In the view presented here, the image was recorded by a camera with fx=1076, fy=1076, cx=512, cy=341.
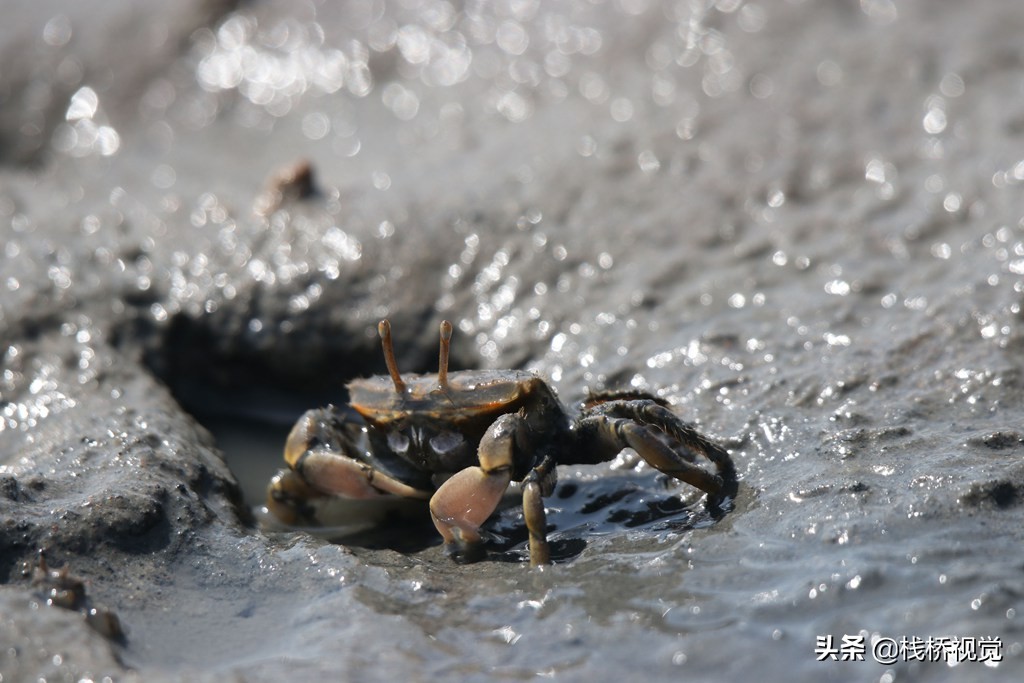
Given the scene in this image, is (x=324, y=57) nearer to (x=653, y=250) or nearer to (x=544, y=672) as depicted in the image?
(x=653, y=250)

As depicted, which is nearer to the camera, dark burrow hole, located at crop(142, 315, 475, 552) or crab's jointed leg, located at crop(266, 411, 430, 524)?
crab's jointed leg, located at crop(266, 411, 430, 524)

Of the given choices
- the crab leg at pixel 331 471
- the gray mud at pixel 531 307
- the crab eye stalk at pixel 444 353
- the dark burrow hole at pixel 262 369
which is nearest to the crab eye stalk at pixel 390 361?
the crab eye stalk at pixel 444 353

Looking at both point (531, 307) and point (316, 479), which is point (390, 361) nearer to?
point (316, 479)

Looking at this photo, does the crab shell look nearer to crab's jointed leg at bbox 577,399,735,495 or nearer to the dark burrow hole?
crab's jointed leg at bbox 577,399,735,495

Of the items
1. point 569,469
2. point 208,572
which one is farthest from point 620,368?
point 208,572

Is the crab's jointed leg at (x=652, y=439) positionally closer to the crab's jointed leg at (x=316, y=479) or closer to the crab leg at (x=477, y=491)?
the crab leg at (x=477, y=491)

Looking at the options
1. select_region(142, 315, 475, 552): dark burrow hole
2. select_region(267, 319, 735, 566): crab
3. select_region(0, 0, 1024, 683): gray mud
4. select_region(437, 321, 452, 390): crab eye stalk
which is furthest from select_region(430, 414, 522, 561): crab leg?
select_region(142, 315, 475, 552): dark burrow hole
